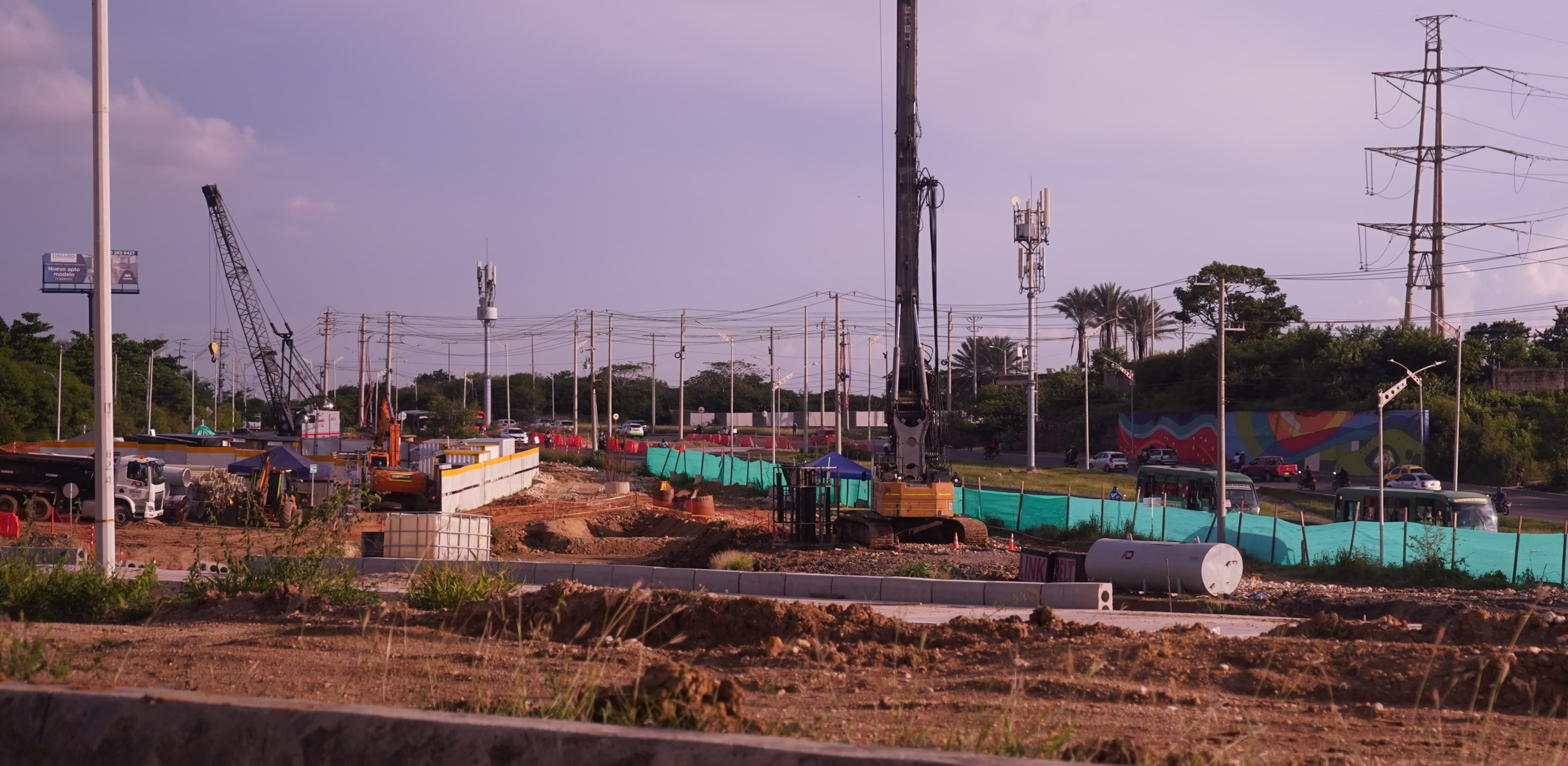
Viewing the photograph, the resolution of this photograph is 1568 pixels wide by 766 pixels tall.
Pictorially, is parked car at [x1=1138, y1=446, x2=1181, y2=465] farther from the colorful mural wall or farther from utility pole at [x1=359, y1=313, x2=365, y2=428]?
utility pole at [x1=359, y1=313, x2=365, y2=428]

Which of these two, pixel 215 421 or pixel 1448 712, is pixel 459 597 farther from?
pixel 215 421

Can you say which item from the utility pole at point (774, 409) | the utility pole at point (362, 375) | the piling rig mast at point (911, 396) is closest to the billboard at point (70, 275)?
the utility pole at point (362, 375)

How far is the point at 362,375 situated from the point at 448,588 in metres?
81.3

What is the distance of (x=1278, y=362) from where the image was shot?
252 feet

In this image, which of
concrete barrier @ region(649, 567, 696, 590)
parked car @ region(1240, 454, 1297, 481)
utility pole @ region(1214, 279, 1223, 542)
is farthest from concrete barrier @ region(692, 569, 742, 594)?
parked car @ region(1240, 454, 1297, 481)

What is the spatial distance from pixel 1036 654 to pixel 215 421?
303 feet

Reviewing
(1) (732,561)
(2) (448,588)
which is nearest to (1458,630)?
(2) (448,588)

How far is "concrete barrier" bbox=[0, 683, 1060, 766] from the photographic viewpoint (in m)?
4.09

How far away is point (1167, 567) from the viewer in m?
17.6

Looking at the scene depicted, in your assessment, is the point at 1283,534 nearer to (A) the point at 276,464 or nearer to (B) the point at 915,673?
(B) the point at 915,673

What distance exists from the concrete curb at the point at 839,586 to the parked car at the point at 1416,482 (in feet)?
114

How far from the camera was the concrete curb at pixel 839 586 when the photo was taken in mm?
15180

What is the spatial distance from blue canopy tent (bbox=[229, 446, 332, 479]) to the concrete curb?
1856 centimetres

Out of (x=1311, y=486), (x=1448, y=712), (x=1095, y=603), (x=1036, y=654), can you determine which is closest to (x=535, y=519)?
(x=1095, y=603)
